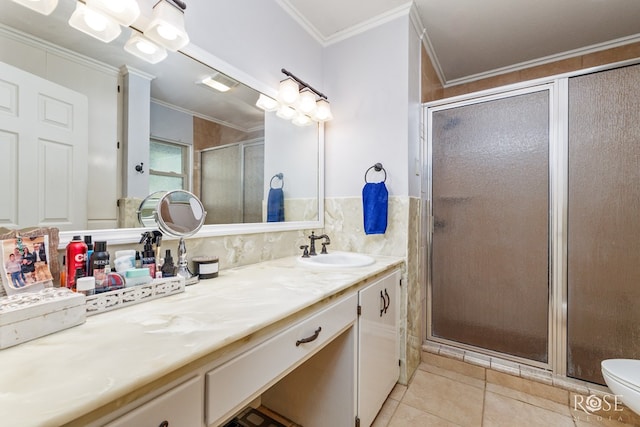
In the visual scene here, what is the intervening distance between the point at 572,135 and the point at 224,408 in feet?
7.03

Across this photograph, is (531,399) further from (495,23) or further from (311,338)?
(495,23)

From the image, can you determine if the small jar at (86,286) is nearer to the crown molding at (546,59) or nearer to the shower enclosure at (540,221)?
the shower enclosure at (540,221)

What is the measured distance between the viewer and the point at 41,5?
2.73 ft

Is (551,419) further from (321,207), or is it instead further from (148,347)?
(148,347)

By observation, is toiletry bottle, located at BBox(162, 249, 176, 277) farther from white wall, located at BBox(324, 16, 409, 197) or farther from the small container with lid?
white wall, located at BBox(324, 16, 409, 197)

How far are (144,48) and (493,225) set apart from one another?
6.87 ft

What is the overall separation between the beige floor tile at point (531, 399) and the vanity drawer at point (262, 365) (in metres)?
1.33

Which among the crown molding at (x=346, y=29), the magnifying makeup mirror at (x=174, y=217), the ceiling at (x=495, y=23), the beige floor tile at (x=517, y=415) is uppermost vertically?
the ceiling at (x=495, y=23)

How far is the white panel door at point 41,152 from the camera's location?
78 centimetres

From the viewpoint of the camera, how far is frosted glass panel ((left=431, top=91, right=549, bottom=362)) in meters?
1.68

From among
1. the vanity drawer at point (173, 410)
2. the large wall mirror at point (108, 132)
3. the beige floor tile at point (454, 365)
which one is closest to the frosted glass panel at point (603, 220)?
the beige floor tile at point (454, 365)

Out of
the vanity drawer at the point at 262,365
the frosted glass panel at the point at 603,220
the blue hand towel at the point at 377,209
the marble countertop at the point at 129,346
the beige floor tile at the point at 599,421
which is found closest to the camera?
the marble countertop at the point at 129,346

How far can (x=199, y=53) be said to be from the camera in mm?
1235

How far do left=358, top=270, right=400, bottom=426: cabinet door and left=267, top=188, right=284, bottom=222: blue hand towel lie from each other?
73cm
